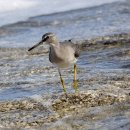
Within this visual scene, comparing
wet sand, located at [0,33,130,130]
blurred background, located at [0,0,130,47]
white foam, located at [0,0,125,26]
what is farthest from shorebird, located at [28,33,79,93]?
white foam, located at [0,0,125,26]

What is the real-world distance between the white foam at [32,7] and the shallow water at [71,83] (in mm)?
4457

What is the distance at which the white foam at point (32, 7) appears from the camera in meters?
21.8

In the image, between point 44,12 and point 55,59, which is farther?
point 44,12

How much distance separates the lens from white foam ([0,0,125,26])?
21.8 m

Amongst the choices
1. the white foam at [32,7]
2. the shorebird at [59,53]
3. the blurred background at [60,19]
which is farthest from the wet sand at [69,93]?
the white foam at [32,7]

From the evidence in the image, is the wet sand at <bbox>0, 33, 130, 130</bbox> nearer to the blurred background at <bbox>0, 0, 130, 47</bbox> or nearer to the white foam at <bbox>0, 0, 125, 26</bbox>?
the blurred background at <bbox>0, 0, 130, 47</bbox>

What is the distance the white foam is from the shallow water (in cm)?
446

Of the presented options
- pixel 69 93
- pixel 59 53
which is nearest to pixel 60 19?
pixel 59 53

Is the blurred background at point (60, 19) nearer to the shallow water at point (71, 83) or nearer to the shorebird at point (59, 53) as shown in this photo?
the shallow water at point (71, 83)

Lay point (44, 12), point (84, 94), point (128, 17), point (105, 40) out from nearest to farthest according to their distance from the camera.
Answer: point (84, 94)
point (105, 40)
point (128, 17)
point (44, 12)

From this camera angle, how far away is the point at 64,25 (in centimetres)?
1830

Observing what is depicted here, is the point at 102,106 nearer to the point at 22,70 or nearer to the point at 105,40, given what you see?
the point at 22,70

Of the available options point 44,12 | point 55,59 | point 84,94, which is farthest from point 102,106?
point 44,12

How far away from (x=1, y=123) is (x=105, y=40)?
22.7 ft
